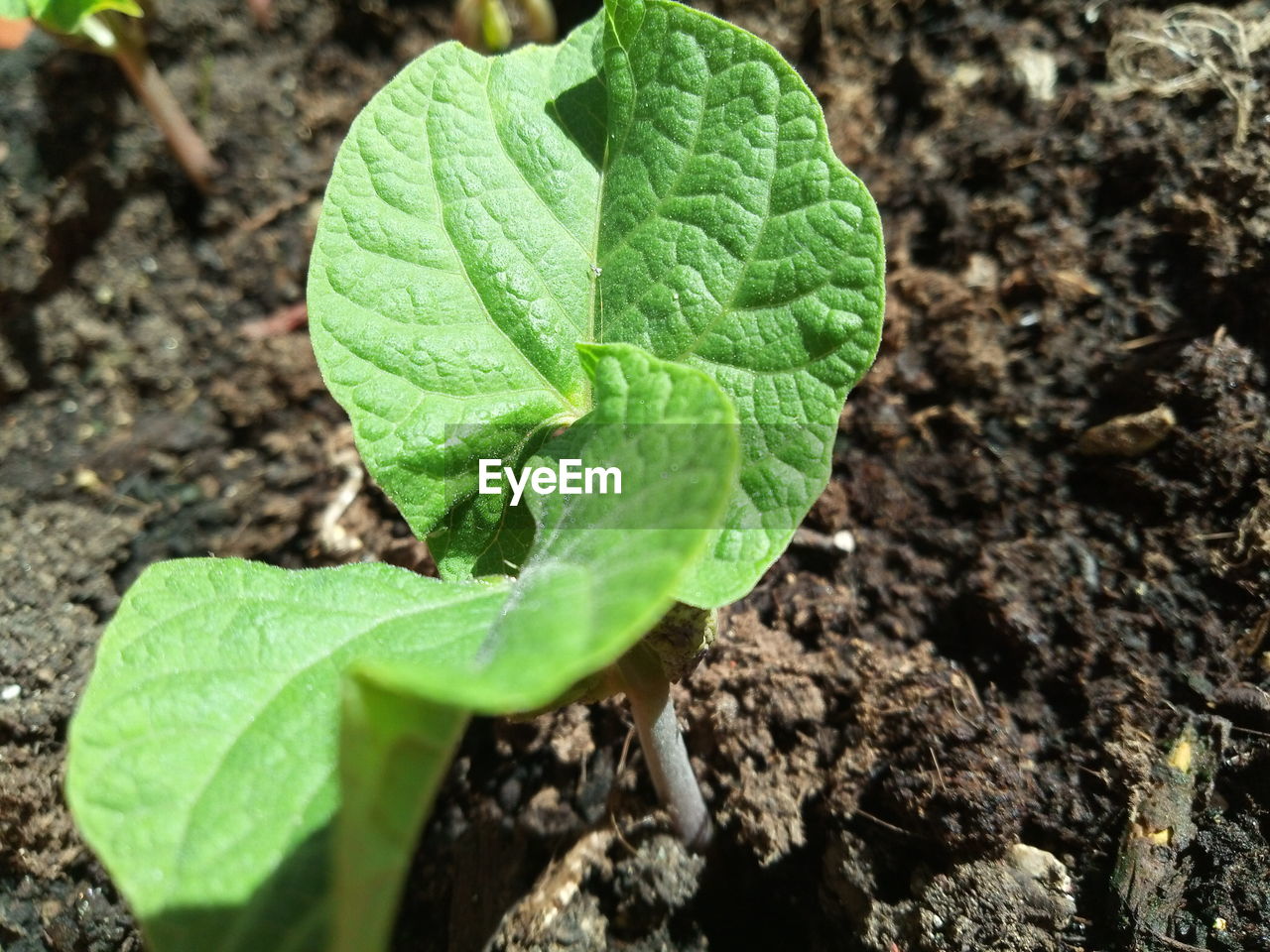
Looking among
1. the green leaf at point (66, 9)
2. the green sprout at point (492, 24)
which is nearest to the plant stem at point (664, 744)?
the green leaf at point (66, 9)

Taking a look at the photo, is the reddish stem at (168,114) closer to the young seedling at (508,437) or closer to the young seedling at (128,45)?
the young seedling at (128,45)

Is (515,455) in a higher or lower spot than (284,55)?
lower

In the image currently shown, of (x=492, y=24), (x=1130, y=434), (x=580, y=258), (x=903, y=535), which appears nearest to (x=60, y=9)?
(x=492, y=24)

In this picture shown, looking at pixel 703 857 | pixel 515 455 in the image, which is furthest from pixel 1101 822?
pixel 515 455

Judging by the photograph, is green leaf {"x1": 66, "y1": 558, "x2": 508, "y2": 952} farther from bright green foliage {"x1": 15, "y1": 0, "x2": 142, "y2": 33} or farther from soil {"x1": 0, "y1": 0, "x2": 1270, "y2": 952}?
bright green foliage {"x1": 15, "y1": 0, "x2": 142, "y2": 33}

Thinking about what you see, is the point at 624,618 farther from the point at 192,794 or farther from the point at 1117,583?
the point at 1117,583

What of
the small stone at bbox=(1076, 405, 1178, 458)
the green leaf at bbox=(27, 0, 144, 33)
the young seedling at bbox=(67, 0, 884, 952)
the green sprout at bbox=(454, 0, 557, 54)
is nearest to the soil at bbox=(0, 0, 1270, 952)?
the small stone at bbox=(1076, 405, 1178, 458)
